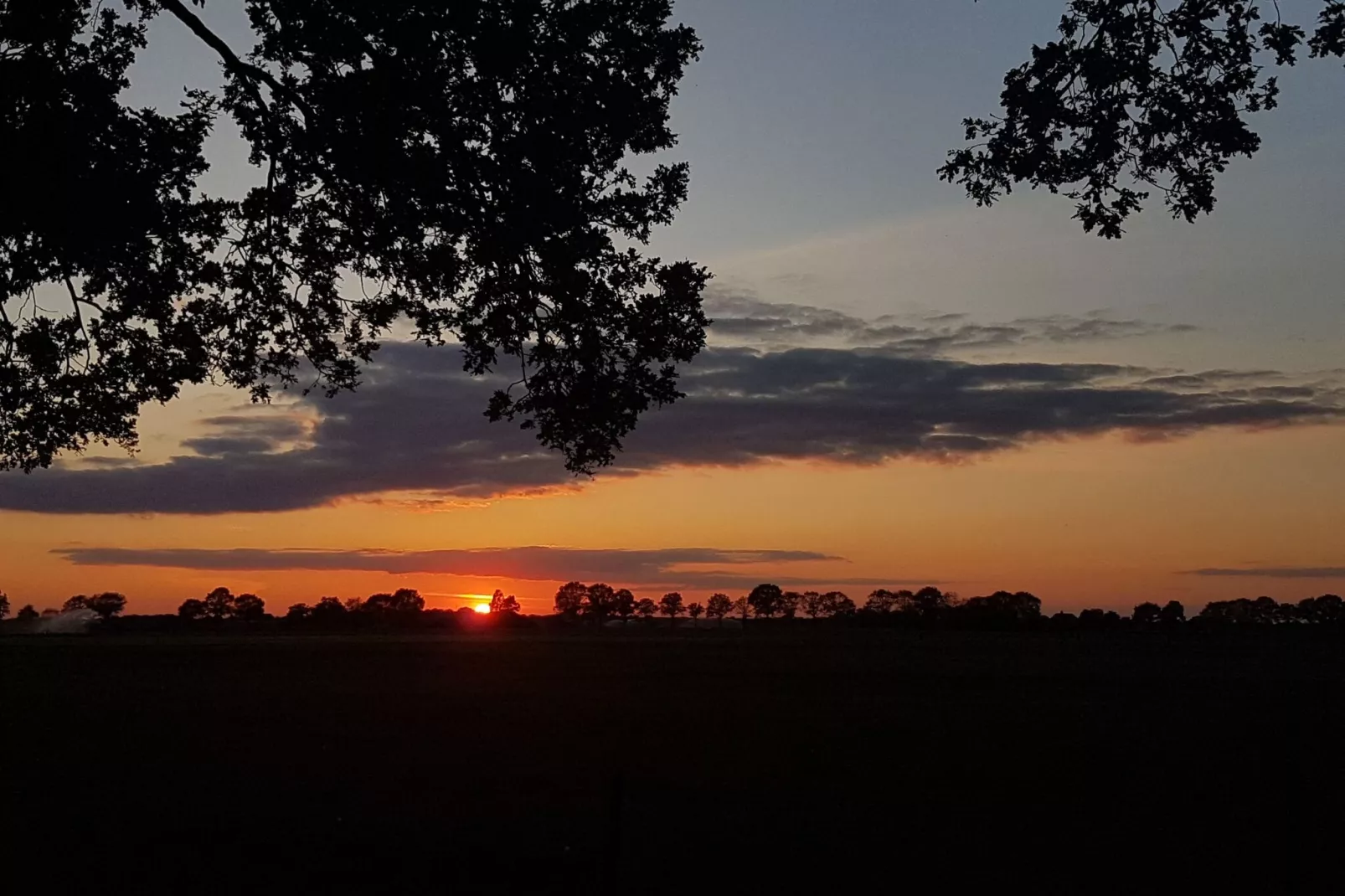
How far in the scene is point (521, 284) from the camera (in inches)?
599

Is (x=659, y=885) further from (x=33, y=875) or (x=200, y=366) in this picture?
(x=200, y=366)

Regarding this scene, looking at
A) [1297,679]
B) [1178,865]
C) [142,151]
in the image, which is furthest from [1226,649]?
[142,151]

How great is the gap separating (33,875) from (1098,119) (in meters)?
13.2

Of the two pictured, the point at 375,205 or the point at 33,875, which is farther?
the point at 375,205

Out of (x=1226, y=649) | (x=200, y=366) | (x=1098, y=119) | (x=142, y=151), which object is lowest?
(x=1226, y=649)

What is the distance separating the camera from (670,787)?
20359 millimetres

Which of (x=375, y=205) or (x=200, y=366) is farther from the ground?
(x=375, y=205)

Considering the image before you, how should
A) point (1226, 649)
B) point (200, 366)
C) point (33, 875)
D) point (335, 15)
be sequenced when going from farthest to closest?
point (1226, 649)
point (200, 366)
point (335, 15)
point (33, 875)

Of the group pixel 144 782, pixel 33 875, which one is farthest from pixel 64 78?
pixel 144 782

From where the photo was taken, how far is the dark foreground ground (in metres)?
14.1

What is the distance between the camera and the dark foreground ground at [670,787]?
14.1m

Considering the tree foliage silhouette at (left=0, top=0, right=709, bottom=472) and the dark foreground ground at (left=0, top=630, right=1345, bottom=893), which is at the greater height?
the tree foliage silhouette at (left=0, top=0, right=709, bottom=472)

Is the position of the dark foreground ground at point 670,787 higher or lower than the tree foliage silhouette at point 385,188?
lower

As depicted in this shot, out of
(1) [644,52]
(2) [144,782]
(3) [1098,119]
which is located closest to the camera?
(3) [1098,119]
